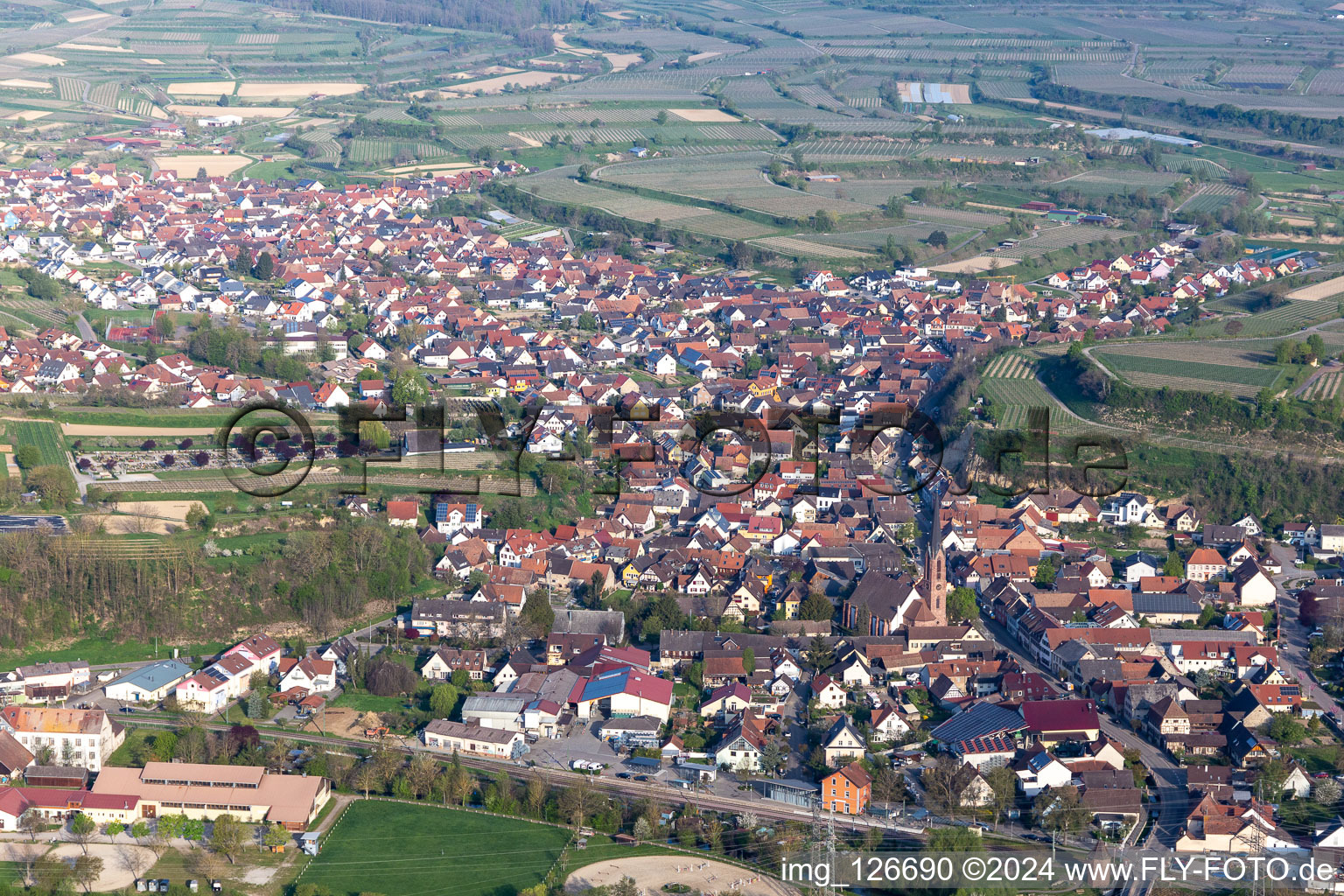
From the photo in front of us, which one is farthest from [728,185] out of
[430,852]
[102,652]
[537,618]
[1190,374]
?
[430,852]

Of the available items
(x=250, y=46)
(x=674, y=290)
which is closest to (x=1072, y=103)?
(x=674, y=290)

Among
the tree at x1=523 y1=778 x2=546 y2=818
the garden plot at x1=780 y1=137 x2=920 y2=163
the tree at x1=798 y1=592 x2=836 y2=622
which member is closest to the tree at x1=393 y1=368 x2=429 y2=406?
the tree at x1=798 y1=592 x2=836 y2=622

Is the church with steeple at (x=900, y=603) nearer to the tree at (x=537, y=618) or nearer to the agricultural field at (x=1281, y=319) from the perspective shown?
the tree at (x=537, y=618)

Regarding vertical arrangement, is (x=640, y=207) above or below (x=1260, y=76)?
below

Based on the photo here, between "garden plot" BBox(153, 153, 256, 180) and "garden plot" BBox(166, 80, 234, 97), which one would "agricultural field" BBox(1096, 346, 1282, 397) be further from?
"garden plot" BBox(166, 80, 234, 97)

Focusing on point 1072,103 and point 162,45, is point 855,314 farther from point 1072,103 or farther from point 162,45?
point 162,45

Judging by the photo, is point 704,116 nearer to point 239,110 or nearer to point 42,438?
point 239,110
